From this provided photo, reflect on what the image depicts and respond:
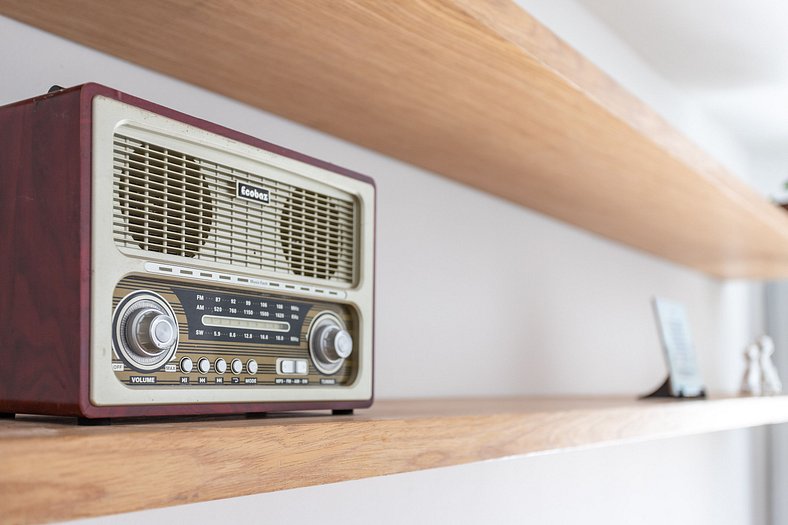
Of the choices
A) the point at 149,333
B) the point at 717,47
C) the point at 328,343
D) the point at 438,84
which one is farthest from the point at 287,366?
the point at 717,47

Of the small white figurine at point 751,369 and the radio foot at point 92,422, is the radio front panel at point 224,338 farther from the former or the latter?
the small white figurine at point 751,369

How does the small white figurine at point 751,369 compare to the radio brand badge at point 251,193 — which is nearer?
the radio brand badge at point 251,193

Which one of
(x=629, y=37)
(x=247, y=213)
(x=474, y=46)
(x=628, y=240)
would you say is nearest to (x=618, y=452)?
(x=628, y=240)

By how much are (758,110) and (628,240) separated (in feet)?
2.81

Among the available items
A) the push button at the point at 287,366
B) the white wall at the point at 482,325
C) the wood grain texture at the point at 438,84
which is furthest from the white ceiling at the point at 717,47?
the push button at the point at 287,366

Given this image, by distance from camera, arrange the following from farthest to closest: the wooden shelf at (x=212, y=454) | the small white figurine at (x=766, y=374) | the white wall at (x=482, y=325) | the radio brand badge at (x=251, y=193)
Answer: the small white figurine at (x=766, y=374), the white wall at (x=482, y=325), the radio brand badge at (x=251, y=193), the wooden shelf at (x=212, y=454)

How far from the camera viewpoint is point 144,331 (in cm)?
60

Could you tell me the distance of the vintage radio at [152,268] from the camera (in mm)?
574

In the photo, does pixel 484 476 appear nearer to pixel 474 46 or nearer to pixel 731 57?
pixel 474 46

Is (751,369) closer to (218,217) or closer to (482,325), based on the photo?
(482,325)

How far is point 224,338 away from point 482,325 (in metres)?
0.97

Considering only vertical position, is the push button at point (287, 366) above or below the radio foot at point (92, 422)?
above

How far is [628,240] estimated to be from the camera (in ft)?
7.19

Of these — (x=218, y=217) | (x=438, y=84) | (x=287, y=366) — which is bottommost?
(x=287, y=366)
